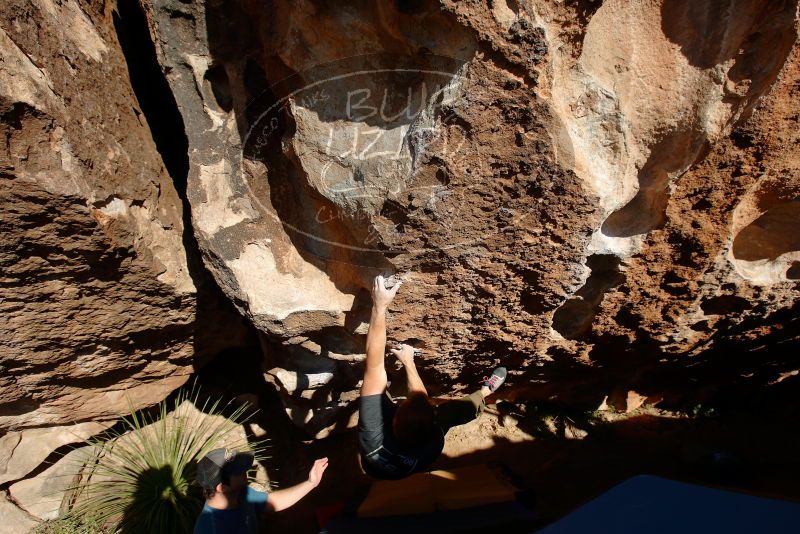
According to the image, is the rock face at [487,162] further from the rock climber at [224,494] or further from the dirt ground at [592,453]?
the dirt ground at [592,453]

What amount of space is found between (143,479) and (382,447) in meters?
1.69

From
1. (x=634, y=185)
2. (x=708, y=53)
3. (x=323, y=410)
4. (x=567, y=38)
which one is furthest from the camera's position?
(x=323, y=410)

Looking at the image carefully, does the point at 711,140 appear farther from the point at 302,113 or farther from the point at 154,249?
the point at 154,249

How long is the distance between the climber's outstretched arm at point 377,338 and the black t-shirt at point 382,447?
56 millimetres

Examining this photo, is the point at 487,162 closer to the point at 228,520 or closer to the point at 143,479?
the point at 228,520

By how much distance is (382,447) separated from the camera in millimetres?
2211

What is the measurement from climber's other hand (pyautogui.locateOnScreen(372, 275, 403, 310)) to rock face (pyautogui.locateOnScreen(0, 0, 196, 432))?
3.24 ft

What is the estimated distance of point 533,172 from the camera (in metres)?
1.74

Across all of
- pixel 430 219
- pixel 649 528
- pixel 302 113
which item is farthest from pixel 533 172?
pixel 649 528

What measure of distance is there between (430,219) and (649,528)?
53.5 inches

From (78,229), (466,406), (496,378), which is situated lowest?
(466,406)

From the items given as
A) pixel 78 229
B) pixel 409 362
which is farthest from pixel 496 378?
pixel 78 229

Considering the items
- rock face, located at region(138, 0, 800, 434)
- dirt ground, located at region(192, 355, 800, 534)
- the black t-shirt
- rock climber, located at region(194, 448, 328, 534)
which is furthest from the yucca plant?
the black t-shirt

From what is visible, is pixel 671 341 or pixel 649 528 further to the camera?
pixel 671 341
